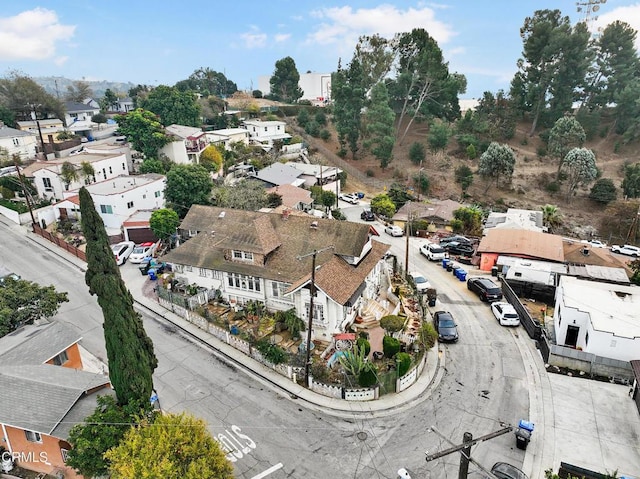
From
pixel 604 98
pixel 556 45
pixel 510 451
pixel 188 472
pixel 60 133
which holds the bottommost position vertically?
pixel 510 451

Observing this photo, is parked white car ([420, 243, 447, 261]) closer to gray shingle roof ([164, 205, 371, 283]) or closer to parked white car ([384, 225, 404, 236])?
parked white car ([384, 225, 404, 236])

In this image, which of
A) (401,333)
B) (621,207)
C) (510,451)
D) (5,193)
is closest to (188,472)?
(510,451)

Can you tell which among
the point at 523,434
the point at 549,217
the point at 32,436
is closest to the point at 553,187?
the point at 549,217

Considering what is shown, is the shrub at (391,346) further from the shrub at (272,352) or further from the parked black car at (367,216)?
the parked black car at (367,216)

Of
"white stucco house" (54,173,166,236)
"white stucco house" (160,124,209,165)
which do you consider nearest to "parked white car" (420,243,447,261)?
"white stucco house" (54,173,166,236)

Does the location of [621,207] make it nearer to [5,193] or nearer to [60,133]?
[5,193]

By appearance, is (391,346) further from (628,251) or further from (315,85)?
(315,85)

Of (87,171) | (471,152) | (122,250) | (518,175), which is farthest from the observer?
(471,152)

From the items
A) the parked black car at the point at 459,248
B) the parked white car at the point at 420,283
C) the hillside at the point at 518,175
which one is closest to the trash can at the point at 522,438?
the parked white car at the point at 420,283
